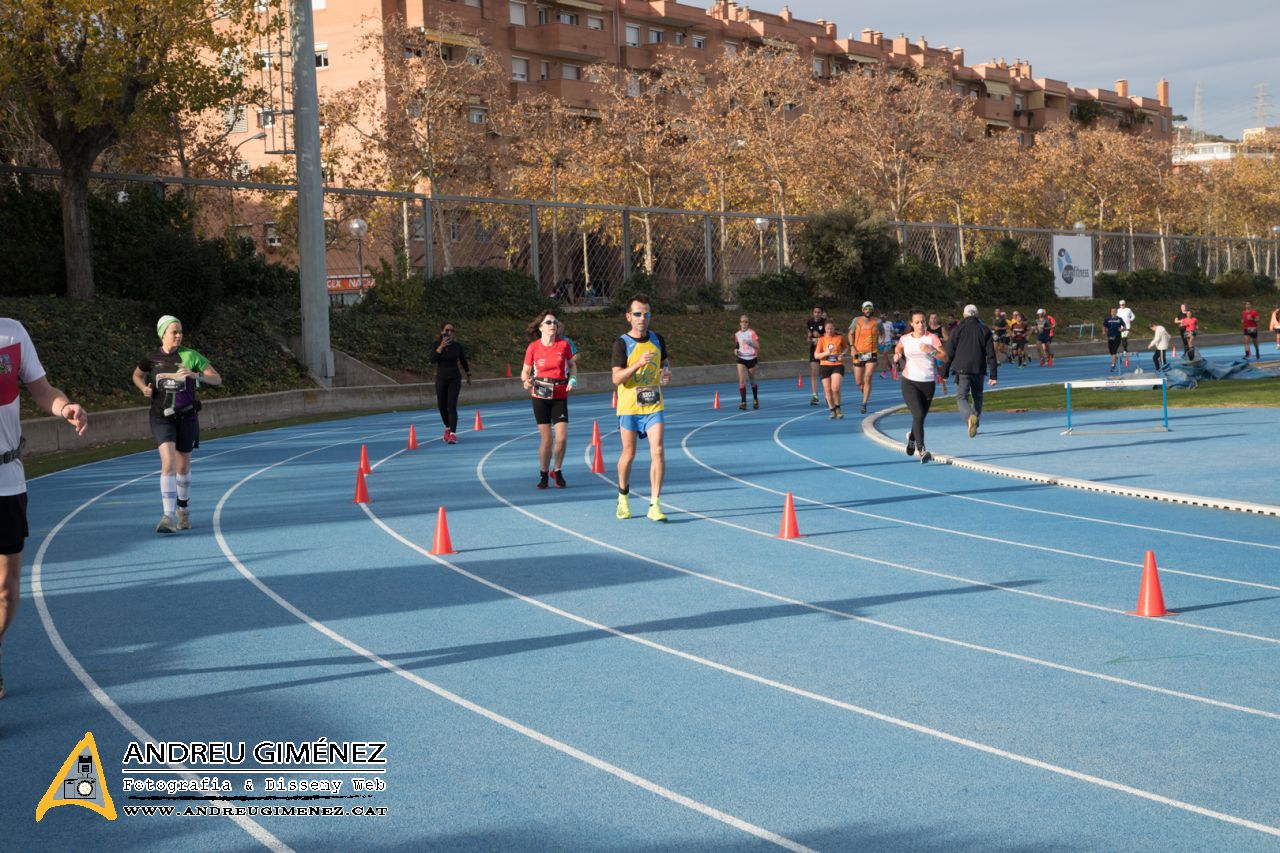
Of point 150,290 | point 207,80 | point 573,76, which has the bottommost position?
point 150,290

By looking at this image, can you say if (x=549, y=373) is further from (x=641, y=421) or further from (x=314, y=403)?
(x=314, y=403)

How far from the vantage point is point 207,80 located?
2898 cm

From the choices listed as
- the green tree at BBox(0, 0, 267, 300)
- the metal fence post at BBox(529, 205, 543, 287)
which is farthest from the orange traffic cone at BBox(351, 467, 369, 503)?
the metal fence post at BBox(529, 205, 543, 287)

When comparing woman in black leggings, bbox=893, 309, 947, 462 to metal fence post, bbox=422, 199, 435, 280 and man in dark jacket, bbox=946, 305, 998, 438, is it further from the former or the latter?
metal fence post, bbox=422, 199, 435, 280

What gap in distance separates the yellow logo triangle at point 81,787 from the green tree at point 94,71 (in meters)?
23.3

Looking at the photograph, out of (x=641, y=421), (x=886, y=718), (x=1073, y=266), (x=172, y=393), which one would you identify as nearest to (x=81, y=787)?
(x=886, y=718)

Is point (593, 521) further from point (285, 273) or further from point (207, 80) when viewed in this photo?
point (285, 273)

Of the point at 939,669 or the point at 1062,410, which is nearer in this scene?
the point at 939,669

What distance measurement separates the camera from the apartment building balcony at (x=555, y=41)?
68.2 meters

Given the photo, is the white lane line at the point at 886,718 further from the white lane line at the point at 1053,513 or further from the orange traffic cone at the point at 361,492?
the white lane line at the point at 1053,513

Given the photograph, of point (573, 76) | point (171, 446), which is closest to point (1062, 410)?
point (171, 446)

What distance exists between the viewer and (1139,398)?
26.9 m

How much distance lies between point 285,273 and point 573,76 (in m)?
39.8

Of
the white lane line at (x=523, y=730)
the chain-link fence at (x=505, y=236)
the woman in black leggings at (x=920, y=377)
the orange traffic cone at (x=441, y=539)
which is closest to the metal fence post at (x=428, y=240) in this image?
the chain-link fence at (x=505, y=236)
